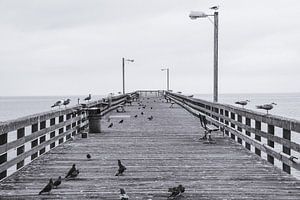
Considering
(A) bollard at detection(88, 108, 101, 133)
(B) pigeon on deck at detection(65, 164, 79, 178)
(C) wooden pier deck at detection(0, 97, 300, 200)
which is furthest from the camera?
(A) bollard at detection(88, 108, 101, 133)

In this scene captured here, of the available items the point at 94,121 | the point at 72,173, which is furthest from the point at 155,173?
the point at 94,121

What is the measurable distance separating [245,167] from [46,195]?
450 centimetres

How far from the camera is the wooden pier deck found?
26.5ft

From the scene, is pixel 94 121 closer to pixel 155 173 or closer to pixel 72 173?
pixel 155 173

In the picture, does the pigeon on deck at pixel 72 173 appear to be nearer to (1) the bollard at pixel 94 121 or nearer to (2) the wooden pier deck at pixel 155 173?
(2) the wooden pier deck at pixel 155 173

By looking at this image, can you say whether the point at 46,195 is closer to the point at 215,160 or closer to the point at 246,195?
the point at 246,195

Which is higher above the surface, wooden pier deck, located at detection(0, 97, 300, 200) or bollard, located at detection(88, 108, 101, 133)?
bollard, located at detection(88, 108, 101, 133)

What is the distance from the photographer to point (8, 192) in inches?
A: 324

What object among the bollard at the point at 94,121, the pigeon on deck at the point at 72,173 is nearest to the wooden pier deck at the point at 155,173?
the pigeon on deck at the point at 72,173

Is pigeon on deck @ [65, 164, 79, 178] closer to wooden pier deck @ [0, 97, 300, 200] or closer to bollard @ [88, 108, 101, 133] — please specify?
wooden pier deck @ [0, 97, 300, 200]

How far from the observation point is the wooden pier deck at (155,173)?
8.09 meters

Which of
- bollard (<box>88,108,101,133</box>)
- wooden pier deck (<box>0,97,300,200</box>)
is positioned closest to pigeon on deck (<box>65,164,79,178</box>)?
wooden pier deck (<box>0,97,300,200</box>)

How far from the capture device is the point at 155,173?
9922mm

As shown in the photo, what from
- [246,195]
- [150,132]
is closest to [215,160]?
[246,195]
